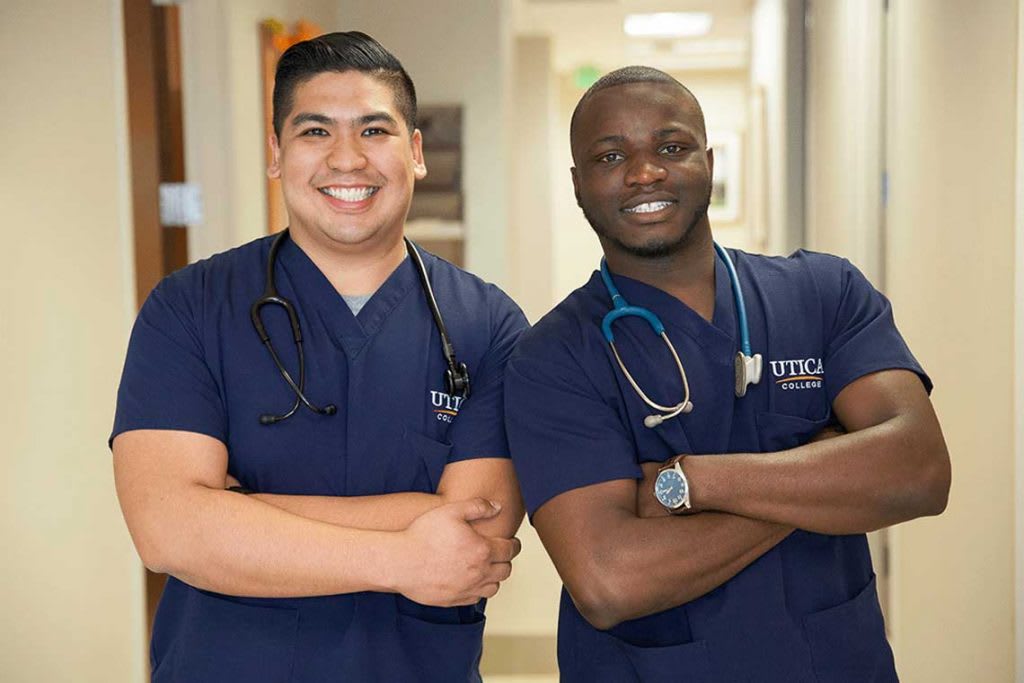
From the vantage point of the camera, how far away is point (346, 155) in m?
1.47

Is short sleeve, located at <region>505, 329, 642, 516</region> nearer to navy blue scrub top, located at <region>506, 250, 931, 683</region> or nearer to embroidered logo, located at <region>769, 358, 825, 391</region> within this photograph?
navy blue scrub top, located at <region>506, 250, 931, 683</region>

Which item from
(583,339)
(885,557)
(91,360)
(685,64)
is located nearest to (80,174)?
(91,360)

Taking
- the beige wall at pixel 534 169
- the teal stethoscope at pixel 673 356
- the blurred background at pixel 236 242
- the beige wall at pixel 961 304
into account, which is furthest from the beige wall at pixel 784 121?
the teal stethoscope at pixel 673 356

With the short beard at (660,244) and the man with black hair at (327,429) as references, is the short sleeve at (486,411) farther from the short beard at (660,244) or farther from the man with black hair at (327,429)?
the short beard at (660,244)

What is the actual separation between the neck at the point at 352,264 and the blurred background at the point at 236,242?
1.02 metres

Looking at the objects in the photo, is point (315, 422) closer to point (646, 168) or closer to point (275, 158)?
point (275, 158)

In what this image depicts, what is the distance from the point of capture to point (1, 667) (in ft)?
8.25

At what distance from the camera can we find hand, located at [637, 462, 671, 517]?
1.35 meters

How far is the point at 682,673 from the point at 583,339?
400mm

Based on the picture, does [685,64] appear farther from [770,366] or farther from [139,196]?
[770,366]

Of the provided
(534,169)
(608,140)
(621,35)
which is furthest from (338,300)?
(534,169)

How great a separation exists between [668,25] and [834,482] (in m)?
5.82

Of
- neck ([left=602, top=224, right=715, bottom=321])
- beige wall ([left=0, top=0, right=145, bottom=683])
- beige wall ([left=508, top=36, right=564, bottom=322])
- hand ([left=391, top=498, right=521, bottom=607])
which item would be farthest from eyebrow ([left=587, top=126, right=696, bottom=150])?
beige wall ([left=508, top=36, right=564, bottom=322])

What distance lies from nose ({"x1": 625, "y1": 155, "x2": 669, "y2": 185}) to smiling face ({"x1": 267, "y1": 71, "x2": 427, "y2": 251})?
0.29m
